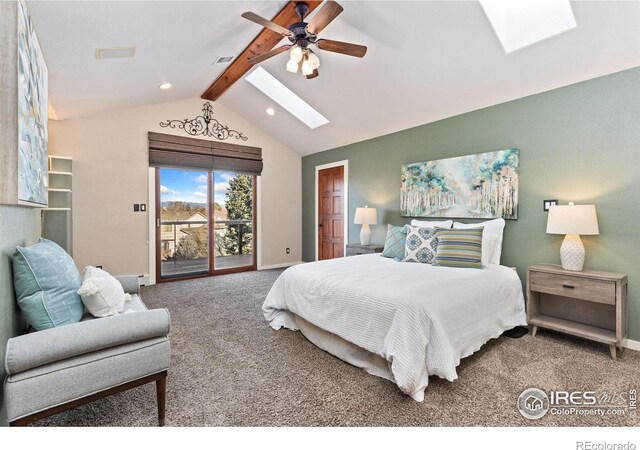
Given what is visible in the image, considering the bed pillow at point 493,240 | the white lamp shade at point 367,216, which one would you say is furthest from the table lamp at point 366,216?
the bed pillow at point 493,240

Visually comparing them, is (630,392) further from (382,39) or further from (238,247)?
(238,247)

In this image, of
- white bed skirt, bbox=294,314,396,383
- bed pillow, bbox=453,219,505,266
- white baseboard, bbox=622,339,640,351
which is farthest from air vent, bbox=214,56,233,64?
white baseboard, bbox=622,339,640,351

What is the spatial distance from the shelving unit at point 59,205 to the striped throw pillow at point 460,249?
4.52m

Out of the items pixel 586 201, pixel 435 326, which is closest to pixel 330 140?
pixel 586 201

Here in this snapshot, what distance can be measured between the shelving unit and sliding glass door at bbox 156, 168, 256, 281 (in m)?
1.16

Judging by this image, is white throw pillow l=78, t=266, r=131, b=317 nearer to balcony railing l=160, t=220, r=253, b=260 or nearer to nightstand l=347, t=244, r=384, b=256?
nightstand l=347, t=244, r=384, b=256

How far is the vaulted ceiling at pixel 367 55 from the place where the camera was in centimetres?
233

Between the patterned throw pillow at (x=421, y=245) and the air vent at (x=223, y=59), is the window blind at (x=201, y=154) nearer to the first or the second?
the air vent at (x=223, y=59)

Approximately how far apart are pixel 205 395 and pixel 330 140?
14.7 feet

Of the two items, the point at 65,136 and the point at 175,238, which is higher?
the point at 65,136

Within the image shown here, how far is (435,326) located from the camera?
1937 mm

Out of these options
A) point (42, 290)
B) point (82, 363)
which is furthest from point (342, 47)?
point (82, 363)

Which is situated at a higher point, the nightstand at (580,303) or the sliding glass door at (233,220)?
the sliding glass door at (233,220)
